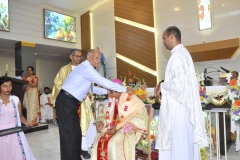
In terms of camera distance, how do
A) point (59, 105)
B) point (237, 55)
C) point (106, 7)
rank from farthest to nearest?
1. point (106, 7)
2. point (237, 55)
3. point (59, 105)

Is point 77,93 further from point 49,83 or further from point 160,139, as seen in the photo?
point 49,83

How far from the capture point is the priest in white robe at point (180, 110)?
191 cm

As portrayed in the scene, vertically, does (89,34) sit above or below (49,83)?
above

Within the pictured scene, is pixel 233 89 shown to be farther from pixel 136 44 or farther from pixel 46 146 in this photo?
pixel 136 44

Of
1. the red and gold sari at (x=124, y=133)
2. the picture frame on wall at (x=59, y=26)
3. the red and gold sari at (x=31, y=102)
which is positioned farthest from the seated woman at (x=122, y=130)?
the picture frame on wall at (x=59, y=26)

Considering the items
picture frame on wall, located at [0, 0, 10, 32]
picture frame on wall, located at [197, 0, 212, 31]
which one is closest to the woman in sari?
picture frame on wall, located at [0, 0, 10, 32]

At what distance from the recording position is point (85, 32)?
8.96 m

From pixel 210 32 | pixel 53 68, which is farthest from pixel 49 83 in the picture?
pixel 210 32

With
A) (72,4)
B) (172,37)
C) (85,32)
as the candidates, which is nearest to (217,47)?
(172,37)

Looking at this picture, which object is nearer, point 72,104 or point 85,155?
point 72,104

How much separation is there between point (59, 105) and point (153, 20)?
Result: 574 centimetres

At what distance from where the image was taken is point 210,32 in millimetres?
6082

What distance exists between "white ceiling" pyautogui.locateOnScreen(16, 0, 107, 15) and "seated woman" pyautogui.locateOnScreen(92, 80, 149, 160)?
6.08 m

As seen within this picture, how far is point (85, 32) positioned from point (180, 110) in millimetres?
7683
